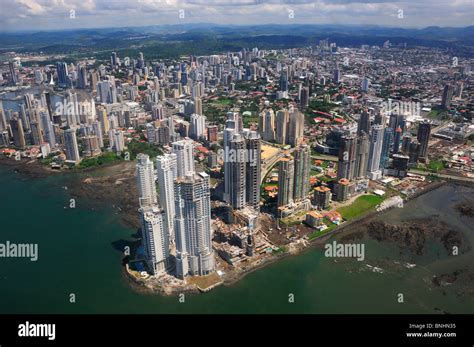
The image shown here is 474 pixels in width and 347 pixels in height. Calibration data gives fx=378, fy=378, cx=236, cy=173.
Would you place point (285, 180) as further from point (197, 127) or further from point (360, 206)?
point (197, 127)

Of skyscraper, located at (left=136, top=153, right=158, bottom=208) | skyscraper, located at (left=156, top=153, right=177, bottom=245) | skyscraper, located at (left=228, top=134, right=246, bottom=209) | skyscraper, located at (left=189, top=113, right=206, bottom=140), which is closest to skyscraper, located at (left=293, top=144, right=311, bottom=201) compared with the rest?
skyscraper, located at (left=228, top=134, right=246, bottom=209)

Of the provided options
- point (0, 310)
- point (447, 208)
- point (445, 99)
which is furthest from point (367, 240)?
point (445, 99)

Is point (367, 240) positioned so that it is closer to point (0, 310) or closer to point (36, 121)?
point (0, 310)

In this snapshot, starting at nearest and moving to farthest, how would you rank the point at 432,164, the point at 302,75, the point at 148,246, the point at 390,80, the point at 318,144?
the point at 148,246
the point at 432,164
the point at 318,144
the point at 390,80
the point at 302,75

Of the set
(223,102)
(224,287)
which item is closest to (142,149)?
(224,287)
